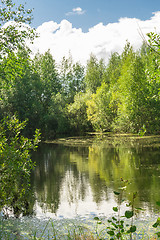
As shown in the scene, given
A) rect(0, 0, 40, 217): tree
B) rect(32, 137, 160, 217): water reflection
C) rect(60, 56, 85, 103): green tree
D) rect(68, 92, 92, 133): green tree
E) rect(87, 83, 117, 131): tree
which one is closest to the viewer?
rect(0, 0, 40, 217): tree

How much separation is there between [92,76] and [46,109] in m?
17.4

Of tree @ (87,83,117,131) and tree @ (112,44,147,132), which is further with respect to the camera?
tree @ (87,83,117,131)

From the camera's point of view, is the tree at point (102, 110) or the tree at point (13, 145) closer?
the tree at point (13, 145)

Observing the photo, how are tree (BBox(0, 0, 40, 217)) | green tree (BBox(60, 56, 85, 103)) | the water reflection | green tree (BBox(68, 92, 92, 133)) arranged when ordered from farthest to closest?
green tree (BBox(60, 56, 85, 103)), green tree (BBox(68, 92, 92, 133)), the water reflection, tree (BBox(0, 0, 40, 217))

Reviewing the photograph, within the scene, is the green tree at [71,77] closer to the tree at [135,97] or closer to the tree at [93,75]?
the tree at [93,75]

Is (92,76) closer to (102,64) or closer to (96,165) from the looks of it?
(102,64)

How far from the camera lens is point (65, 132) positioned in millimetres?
44875

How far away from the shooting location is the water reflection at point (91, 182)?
357 inches

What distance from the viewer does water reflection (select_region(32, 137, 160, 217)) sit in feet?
29.8

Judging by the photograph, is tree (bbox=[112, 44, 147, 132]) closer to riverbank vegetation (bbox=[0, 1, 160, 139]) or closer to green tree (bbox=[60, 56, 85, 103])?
riverbank vegetation (bbox=[0, 1, 160, 139])

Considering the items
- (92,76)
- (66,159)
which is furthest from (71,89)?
(66,159)

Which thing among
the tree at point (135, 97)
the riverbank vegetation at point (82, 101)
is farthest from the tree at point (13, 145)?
the tree at point (135, 97)

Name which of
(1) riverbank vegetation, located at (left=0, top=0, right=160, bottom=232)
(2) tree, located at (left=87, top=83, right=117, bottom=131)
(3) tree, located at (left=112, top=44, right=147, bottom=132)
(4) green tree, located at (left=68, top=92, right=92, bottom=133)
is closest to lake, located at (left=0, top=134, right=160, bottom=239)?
(1) riverbank vegetation, located at (left=0, top=0, right=160, bottom=232)

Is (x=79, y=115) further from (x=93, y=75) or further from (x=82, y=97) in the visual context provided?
(x=93, y=75)
